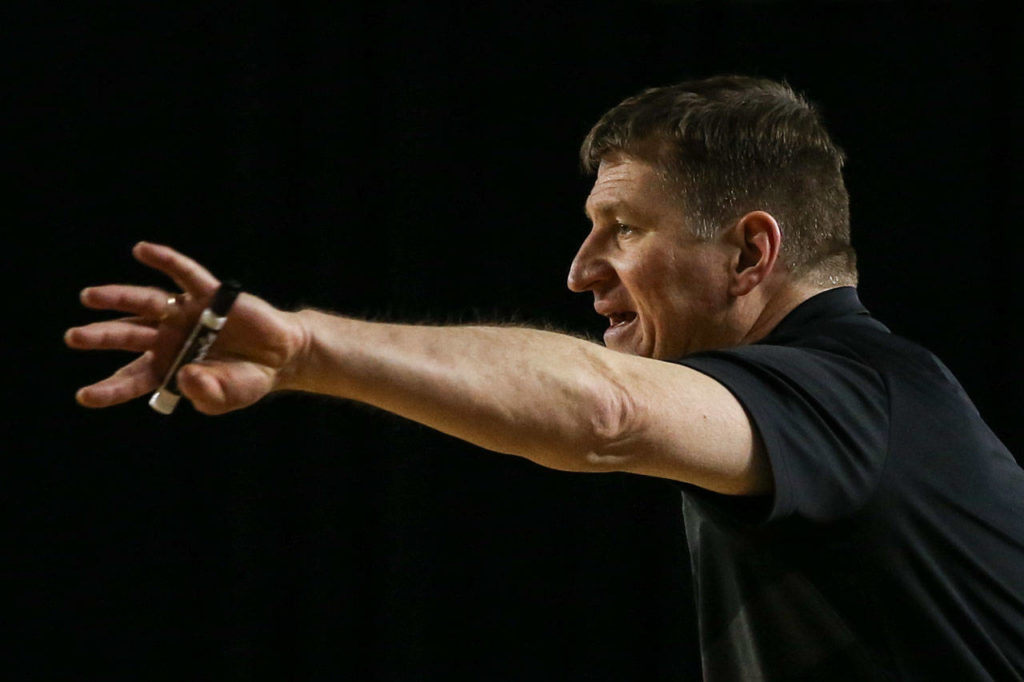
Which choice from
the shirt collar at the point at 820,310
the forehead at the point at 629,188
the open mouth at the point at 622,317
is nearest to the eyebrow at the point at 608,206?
the forehead at the point at 629,188

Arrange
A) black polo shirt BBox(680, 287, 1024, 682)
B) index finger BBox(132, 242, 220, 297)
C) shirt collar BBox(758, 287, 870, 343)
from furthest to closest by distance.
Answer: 1. shirt collar BBox(758, 287, 870, 343)
2. black polo shirt BBox(680, 287, 1024, 682)
3. index finger BBox(132, 242, 220, 297)

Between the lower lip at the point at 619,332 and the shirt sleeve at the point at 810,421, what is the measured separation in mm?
499

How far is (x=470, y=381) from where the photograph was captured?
0.92m

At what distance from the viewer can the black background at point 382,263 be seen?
2.44 meters

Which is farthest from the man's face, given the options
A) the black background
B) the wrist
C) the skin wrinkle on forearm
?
the black background

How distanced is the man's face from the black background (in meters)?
1.01

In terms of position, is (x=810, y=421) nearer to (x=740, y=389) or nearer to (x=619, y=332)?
(x=740, y=389)

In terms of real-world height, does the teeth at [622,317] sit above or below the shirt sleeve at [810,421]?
above

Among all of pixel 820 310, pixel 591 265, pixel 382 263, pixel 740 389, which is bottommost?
pixel 740 389

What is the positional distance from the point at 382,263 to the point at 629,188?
1.13m

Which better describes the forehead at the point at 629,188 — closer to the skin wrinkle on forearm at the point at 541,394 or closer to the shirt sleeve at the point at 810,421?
the shirt sleeve at the point at 810,421

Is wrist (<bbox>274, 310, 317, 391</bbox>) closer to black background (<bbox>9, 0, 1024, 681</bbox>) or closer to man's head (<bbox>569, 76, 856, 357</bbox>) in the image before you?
man's head (<bbox>569, 76, 856, 357</bbox>)

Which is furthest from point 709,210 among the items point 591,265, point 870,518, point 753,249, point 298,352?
point 298,352

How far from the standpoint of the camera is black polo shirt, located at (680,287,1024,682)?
42.2 inches
